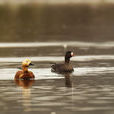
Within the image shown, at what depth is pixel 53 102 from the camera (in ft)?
70.9

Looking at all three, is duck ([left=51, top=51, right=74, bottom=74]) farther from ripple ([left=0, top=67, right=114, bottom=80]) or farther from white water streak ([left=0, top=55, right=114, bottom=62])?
white water streak ([left=0, top=55, right=114, bottom=62])

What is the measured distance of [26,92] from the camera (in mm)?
23844

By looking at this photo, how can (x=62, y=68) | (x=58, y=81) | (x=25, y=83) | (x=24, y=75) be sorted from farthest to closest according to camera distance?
1. (x=62, y=68)
2. (x=24, y=75)
3. (x=58, y=81)
4. (x=25, y=83)

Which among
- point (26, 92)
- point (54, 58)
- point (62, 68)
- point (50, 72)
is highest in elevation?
point (54, 58)

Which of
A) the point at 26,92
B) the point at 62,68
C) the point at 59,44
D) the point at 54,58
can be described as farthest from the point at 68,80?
the point at 59,44

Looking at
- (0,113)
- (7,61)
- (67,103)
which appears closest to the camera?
(0,113)

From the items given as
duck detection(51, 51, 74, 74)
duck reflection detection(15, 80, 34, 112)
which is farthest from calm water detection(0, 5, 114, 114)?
duck detection(51, 51, 74, 74)

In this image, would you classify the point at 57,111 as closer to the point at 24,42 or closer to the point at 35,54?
the point at 35,54

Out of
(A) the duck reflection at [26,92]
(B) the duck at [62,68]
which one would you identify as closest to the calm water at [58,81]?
(A) the duck reflection at [26,92]

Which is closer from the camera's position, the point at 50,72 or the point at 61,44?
the point at 50,72

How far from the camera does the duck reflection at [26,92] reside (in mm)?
21016

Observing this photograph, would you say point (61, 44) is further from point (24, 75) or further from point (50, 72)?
point (24, 75)

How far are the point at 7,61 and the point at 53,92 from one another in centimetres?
984

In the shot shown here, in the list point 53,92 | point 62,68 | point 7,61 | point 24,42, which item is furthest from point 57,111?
point 24,42
